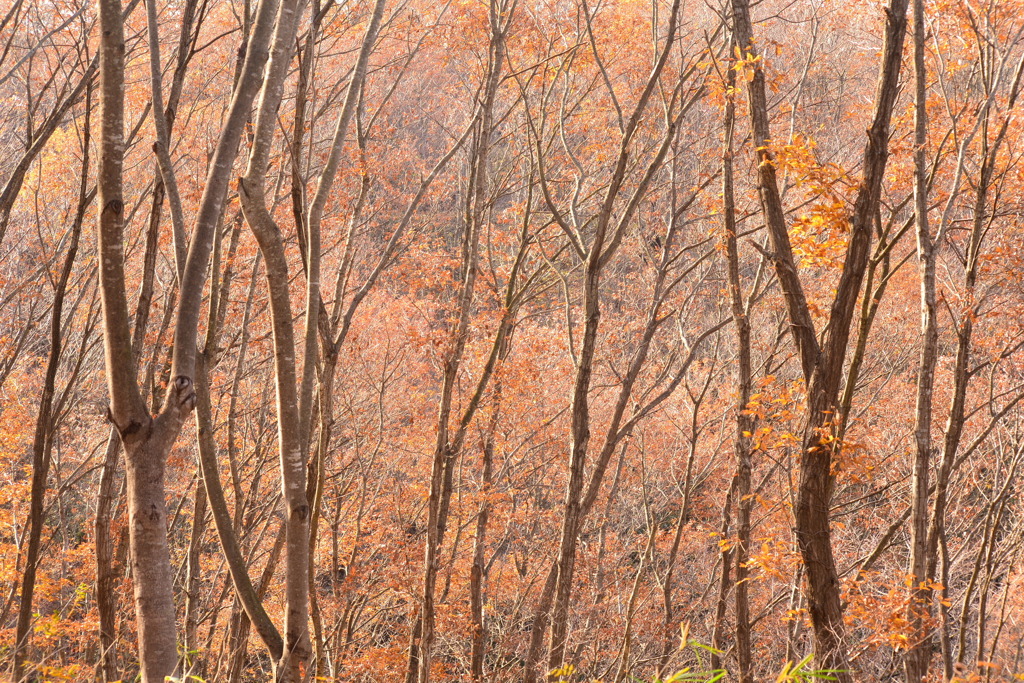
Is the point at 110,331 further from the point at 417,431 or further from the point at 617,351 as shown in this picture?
the point at 617,351

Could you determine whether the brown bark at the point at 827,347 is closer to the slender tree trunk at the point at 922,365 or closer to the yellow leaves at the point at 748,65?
the yellow leaves at the point at 748,65

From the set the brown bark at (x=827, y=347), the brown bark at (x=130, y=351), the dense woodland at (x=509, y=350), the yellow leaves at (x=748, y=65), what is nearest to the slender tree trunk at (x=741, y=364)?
the dense woodland at (x=509, y=350)

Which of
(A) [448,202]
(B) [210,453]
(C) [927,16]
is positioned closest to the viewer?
(B) [210,453]

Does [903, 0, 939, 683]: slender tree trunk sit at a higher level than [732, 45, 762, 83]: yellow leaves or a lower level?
lower

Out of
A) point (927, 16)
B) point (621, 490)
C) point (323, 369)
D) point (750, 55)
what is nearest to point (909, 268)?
point (621, 490)

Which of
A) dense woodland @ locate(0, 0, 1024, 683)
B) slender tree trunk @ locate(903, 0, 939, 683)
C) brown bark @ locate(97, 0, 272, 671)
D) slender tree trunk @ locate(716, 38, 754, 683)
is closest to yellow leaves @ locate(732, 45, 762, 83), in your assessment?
dense woodland @ locate(0, 0, 1024, 683)

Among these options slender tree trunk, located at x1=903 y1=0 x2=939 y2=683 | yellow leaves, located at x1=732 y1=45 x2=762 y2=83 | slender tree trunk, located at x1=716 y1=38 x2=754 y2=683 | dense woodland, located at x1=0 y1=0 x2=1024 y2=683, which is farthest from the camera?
slender tree trunk, located at x1=716 y1=38 x2=754 y2=683

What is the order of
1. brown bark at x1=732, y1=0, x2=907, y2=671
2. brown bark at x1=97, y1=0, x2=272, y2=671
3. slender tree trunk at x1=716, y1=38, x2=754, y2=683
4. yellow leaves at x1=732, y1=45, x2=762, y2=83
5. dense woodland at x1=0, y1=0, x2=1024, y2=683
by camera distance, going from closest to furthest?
brown bark at x1=97, y1=0, x2=272, y2=671 → dense woodland at x1=0, y1=0, x2=1024, y2=683 → brown bark at x1=732, y1=0, x2=907, y2=671 → yellow leaves at x1=732, y1=45, x2=762, y2=83 → slender tree trunk at x1=716, y1=38, x2=754, y2=683

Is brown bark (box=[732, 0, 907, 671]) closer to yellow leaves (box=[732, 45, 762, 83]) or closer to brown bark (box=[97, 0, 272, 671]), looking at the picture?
yellow leaves (box=[732, 45, 762, 83])

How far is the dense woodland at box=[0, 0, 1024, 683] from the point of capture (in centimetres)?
305

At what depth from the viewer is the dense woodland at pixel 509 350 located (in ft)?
10.0

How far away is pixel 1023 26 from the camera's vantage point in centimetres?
624

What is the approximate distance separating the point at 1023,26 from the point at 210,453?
7.06m

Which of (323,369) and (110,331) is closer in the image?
(110,331)
